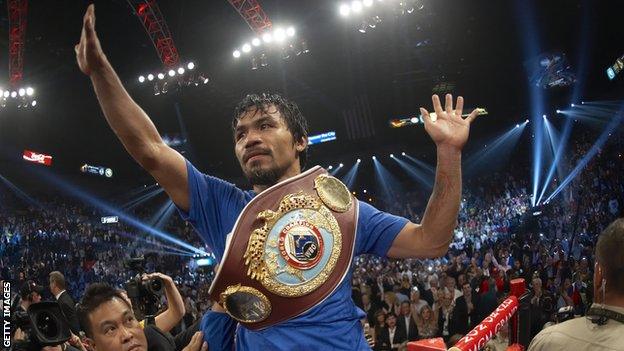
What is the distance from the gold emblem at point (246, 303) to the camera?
4.45 ft

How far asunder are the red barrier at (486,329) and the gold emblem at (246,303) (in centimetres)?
60

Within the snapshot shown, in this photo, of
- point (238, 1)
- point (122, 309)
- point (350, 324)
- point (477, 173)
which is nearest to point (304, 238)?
point (350, 324)

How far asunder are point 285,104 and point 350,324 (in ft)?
2.45

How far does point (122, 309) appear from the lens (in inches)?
94.3

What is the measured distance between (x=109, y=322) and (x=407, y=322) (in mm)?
5467

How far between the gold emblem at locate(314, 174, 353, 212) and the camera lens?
3.84ft

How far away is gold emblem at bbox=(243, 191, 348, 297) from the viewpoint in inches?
53.8

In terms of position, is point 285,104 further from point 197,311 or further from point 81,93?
point 81,93

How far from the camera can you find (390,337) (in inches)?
278

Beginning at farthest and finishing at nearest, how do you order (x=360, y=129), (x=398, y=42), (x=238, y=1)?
(x=360, y=129), (x=398, y=42), (x=238, y=1)

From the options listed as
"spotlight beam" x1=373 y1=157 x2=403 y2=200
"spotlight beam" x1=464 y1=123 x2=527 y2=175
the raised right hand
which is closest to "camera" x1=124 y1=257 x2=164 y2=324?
the raised right hand

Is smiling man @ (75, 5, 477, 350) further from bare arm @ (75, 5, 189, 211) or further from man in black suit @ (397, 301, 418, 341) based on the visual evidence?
man in black suit @ (397, 301, 418, 341)

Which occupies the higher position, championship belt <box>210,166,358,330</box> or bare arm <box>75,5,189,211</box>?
bare arm <box>75,5,189,211</box>

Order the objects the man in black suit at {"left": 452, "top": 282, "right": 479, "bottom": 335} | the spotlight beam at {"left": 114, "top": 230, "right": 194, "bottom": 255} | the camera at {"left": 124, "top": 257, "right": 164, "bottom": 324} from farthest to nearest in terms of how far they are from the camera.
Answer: the spotlight beam at {"left": 114, "top": 230, "right": 194, "bottom": 255} < the man in black suit at {"left": 452, "top": 282, "right": 479, "bottom": 335} < the camera at {"left": 124, "top": 257, "right": 164, "bottom": 324}
